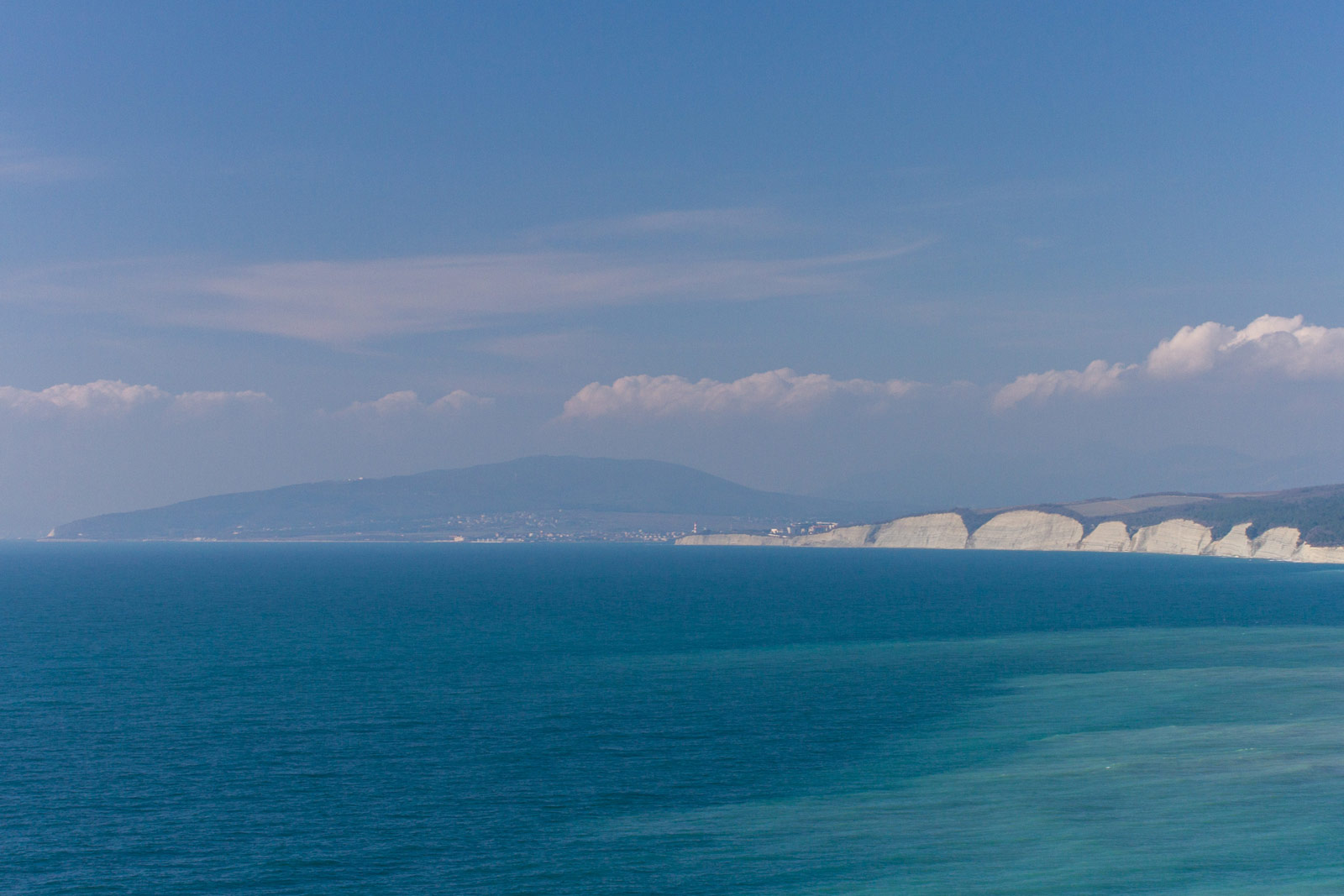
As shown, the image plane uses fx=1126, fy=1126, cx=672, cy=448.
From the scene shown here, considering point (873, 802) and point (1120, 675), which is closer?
point (873, 802)

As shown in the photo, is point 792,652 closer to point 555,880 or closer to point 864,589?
point 555,880

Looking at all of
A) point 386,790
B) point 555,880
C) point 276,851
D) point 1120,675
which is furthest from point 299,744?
point 1120,675

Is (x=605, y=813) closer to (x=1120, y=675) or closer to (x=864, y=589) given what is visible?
(x=1120, y=675)

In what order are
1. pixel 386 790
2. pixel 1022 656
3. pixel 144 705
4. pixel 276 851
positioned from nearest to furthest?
pixel 276 851, pixel 386 790, pixel 144 705, pixel 1022 656

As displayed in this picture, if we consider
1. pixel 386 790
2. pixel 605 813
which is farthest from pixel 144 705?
pixel 605 813

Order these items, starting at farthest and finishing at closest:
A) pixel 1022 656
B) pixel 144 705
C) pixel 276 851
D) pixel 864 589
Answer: pixel 864 589
pixel 1022 656
pixel 144 705
pixel 276 851

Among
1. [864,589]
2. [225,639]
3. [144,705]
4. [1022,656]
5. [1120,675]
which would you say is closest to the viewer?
[144,705]
